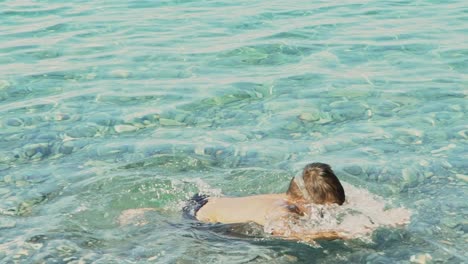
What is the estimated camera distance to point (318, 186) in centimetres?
545

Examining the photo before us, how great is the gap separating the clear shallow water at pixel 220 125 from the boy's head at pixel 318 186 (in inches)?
14.4

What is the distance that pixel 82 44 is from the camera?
1245 centimetres

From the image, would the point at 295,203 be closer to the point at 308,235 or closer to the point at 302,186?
the point at 302,186

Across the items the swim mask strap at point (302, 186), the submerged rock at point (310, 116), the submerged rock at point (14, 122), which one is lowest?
the submerged rock at point (310, 116)

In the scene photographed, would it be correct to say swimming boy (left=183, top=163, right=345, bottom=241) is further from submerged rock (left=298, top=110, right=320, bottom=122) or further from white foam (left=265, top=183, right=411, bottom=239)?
submerged rock (left=298, top=110, right=320, bottom=122)

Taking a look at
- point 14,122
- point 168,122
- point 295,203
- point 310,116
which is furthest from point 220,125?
point 295,203

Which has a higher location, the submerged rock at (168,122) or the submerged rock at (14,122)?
the submerged rock at (14,122)

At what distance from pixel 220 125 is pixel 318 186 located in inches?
122

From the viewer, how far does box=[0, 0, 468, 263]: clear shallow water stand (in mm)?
5664

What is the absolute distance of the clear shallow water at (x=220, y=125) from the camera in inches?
223

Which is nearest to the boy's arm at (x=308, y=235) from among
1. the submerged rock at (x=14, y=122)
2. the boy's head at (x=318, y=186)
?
the boy's head at (x=318, y=186)

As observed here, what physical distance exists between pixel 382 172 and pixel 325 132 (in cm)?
121

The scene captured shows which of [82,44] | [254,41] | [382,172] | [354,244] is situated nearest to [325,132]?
[382,172]

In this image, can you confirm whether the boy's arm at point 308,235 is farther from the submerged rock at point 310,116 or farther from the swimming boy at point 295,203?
the submerged rock at point 310,116
